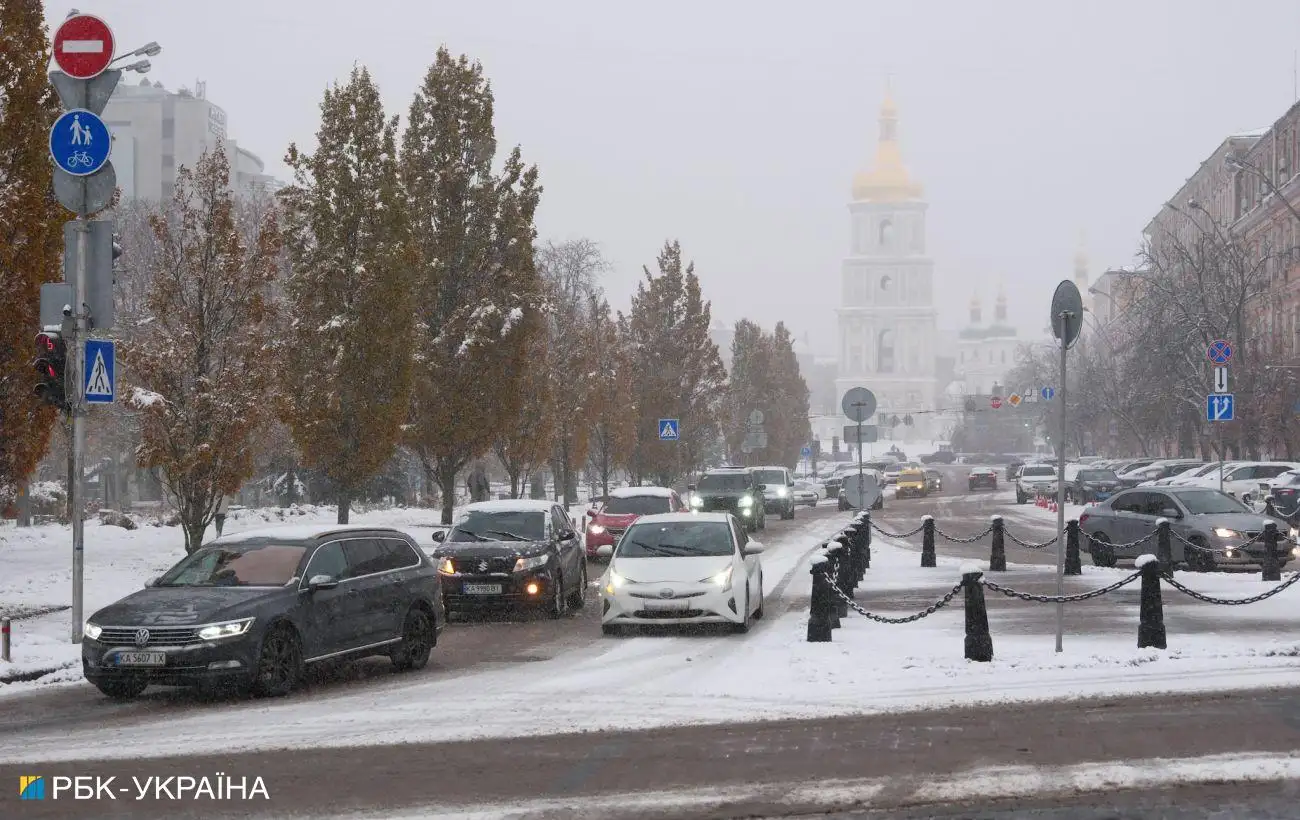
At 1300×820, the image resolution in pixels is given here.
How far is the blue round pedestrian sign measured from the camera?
17.3 metres

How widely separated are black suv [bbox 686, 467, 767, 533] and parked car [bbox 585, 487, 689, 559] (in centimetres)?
932

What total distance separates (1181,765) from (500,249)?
27.8 m

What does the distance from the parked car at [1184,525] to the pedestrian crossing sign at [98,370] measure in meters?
16.6

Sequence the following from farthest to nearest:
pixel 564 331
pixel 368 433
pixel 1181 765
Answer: pixel 564 331, pixel 368 433, pixel 1181 765

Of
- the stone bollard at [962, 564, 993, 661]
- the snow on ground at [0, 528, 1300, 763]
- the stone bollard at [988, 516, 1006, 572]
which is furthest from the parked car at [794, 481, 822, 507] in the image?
the stone bollard at [962, 564, 993, 661]

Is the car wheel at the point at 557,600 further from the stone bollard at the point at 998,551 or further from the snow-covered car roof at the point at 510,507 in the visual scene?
A: the stone bollard at the point at 998,551

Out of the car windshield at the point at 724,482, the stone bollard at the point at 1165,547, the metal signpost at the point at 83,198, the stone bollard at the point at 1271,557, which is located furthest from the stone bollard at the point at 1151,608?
the car windshield at the point at 724,482

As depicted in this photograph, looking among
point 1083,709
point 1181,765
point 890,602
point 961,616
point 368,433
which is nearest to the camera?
point 1181,765

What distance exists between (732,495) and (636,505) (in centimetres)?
1099

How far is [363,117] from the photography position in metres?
30.7

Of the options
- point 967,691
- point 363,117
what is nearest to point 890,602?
point 967,691

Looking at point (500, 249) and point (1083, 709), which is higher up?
point (500, 249)

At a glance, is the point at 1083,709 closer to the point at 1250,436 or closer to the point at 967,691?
the point at 967,691

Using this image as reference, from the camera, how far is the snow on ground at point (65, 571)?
1569 centimetres
